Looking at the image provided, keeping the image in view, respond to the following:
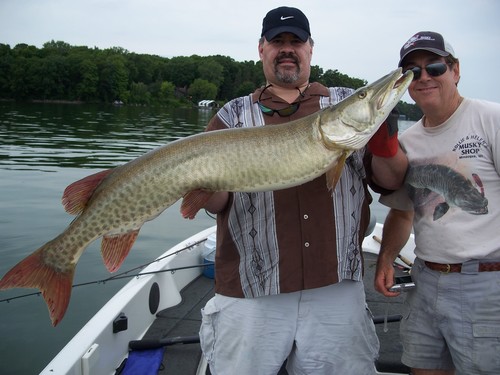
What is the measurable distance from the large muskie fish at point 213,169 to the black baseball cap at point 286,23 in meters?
0.58

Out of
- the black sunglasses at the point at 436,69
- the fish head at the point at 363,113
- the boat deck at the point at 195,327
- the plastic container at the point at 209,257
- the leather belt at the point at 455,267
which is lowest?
the boat deck at the point at 195,327

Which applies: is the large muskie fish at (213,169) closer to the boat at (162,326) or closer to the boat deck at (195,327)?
the boat at (162,326)

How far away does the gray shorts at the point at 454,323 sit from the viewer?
2297 mm

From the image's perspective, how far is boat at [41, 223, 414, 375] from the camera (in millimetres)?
3023

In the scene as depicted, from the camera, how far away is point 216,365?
8.34 feet

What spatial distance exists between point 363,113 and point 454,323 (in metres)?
1.22

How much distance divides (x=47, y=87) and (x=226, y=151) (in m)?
80.4

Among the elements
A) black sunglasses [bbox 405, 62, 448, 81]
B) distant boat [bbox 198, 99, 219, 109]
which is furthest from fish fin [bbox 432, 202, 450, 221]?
distant boat [bbox 198, 99, 219, 109]

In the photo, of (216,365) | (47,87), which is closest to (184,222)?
(216,365)

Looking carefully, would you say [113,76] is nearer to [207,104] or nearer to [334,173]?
[207,104]

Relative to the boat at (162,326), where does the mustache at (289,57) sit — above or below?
above

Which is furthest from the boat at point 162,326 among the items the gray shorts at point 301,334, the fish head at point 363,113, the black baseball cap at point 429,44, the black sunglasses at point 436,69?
the black baseball cap at point 429,44

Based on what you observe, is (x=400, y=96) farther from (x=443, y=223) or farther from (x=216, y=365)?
(x=216, y=365)

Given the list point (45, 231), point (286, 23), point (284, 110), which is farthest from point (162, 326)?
point (45, 231)
